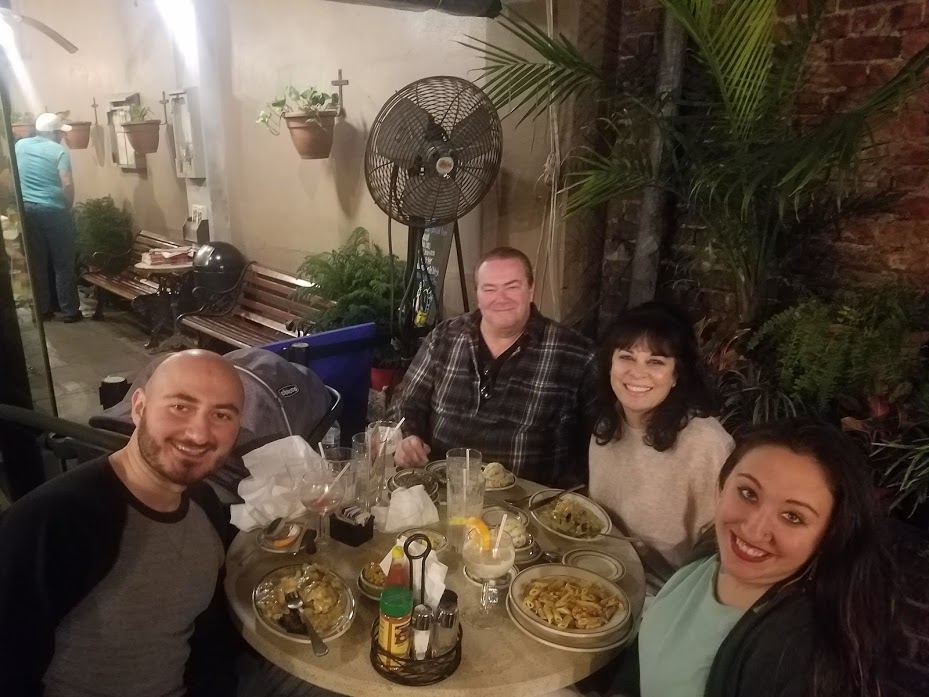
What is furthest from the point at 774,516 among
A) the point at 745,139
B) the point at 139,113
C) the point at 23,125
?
the point at 23,125

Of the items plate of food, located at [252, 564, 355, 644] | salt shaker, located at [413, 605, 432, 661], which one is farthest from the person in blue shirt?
salt shaker, located at [413, 605, 432, 661]

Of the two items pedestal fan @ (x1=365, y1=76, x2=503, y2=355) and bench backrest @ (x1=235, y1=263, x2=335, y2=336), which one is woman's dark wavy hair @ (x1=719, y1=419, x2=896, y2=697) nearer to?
pedestal fan @ (x1=365, y1=76, x2=503, y2=355)

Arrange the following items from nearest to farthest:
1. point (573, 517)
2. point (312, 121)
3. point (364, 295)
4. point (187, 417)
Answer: point (187, 417), point (573, 517), point (364, 295), point (312, 121)

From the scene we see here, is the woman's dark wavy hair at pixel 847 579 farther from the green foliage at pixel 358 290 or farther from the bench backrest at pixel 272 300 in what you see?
the bench backrest at pixel 272 300

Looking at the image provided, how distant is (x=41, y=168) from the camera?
18.3 ft

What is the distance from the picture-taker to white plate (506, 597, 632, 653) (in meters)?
1.28

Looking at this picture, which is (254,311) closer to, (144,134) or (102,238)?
(144,134)

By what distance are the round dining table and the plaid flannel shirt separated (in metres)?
0.82

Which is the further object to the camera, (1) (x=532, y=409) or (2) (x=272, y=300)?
(2) (x=272, y=300)

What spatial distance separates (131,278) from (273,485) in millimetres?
5785

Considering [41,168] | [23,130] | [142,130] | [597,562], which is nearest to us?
[597,562]

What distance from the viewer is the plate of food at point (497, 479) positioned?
1.89 meters

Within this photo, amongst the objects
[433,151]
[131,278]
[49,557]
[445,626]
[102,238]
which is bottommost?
[131,278]

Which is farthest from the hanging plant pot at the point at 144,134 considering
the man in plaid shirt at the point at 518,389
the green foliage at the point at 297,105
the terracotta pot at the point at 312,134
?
the man in plaid shirt at the point at 518,389
